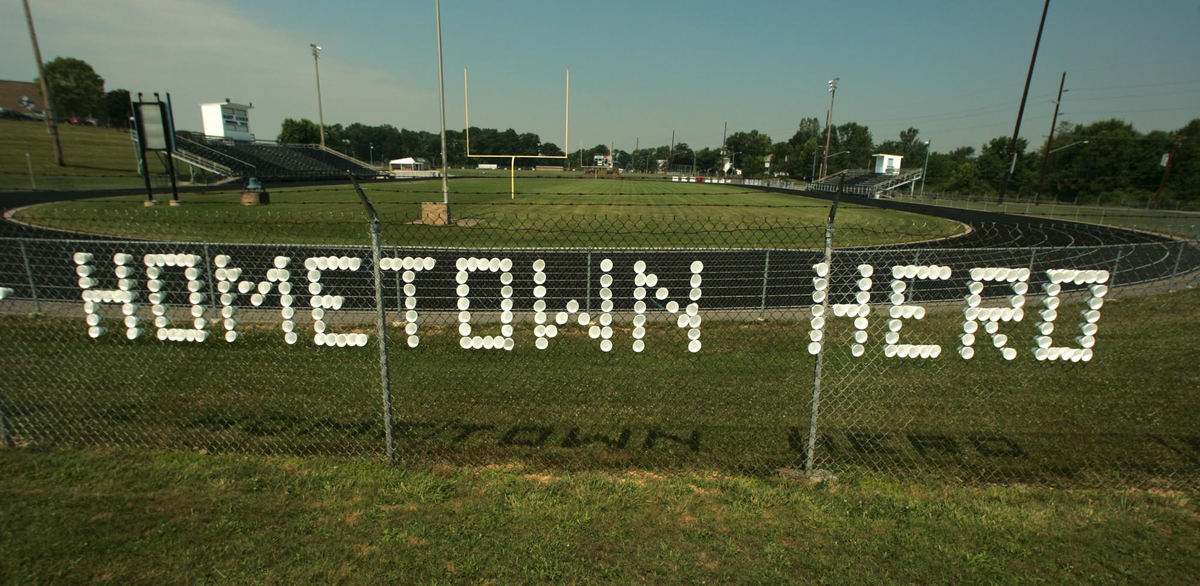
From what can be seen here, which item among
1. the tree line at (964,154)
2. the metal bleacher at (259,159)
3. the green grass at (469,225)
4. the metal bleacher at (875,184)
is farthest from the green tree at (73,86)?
the metal bleacher at (875,184)

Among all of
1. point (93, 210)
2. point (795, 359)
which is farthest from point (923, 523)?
point (93, 210)

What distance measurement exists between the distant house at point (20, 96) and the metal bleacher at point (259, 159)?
147 ft

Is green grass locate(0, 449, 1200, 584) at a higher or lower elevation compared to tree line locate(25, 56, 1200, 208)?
lower

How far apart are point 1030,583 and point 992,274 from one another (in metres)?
2.62

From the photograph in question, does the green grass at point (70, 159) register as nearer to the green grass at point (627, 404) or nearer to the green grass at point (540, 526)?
the green grass at point (627, 404)

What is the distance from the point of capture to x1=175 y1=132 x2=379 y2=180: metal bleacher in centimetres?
5277

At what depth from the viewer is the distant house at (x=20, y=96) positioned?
275ft

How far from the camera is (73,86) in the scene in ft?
267

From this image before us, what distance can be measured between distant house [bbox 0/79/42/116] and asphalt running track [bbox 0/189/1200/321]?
322ft

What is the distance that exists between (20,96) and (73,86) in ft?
44.0

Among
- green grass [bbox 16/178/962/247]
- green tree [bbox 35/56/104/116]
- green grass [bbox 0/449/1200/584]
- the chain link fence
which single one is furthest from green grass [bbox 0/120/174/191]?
green grass [bbox 0/449/1200/584]

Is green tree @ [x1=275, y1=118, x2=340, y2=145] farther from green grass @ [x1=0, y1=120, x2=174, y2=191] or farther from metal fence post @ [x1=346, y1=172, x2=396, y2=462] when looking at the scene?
metal fence post @ [x1=346, y1=172, x2=396, y2=462]

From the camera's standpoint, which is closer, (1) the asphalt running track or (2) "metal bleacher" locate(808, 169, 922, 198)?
(1) the asphalt running track

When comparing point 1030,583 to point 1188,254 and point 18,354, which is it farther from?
point 1188,254
